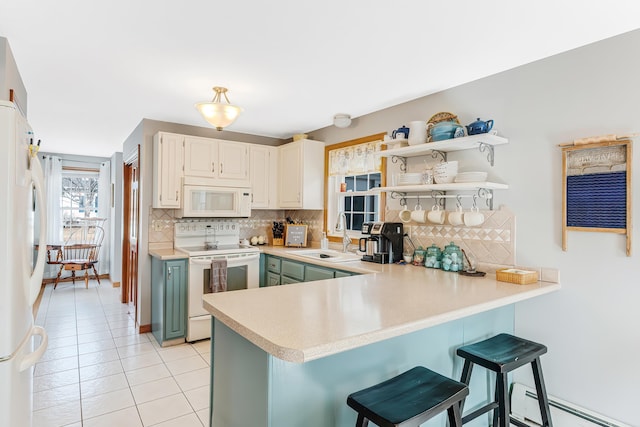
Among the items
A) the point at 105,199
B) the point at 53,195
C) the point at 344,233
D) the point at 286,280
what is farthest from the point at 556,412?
the point at 53,195

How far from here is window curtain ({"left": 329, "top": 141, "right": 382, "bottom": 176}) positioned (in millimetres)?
3578

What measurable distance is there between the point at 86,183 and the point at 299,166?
16.6 ft

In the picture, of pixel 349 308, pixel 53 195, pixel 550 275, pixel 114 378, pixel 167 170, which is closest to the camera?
pixel 349 308

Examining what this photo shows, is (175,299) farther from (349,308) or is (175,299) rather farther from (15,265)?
(349,308)

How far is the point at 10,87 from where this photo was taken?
222cm

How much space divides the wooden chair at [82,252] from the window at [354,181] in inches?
186

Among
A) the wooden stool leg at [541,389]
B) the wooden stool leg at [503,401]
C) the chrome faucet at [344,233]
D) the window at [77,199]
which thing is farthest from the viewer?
the window at [77,199]

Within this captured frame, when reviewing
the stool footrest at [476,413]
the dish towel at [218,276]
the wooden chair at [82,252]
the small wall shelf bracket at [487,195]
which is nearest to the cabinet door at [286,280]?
the dish towel at [218,276]

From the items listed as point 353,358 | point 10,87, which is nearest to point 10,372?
point 353,358

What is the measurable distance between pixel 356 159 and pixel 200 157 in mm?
1734

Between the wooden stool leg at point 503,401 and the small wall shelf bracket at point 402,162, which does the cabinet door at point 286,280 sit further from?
the wooden stool leg at point 503,401

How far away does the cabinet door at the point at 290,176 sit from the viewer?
4195 mm

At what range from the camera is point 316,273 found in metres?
3.19

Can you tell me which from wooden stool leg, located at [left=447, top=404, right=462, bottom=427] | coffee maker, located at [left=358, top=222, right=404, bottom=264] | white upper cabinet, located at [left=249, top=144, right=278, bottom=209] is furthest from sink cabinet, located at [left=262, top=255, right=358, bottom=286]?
wooden stool leg, located at [left=447, top=404, right=462, bottom=427]
